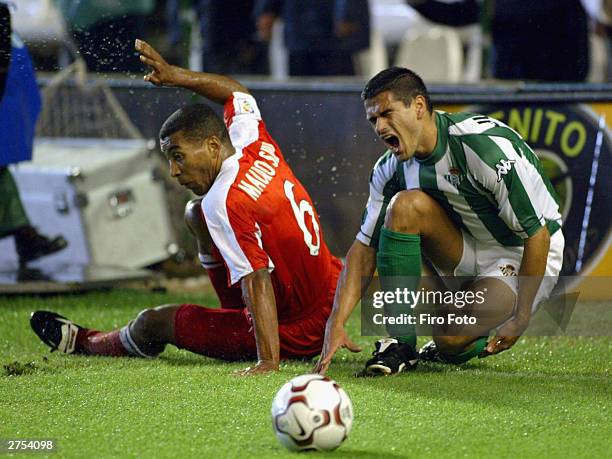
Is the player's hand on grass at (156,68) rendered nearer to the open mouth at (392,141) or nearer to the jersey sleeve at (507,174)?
the open mouth at (392,141)

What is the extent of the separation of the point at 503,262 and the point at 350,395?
1.05 m

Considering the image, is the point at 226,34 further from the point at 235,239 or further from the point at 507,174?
the point at 507,174

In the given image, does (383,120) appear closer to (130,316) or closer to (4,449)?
(4,449)

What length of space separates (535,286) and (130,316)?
2626 millimetres

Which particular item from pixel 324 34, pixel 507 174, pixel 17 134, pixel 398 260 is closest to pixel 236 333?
pixel 398 260

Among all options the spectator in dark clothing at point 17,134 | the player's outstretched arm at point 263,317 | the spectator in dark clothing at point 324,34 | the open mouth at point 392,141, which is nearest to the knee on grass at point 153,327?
the player's outstretched arm at point 263,317

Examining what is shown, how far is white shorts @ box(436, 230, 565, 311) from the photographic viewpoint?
5.16 m

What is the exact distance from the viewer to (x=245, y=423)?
164 inches

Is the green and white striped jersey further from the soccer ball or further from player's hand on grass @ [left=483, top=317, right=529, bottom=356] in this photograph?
the soccer ball

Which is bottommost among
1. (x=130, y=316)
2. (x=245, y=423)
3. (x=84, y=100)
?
(x=130, y=316)

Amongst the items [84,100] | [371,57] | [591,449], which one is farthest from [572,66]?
[591,449]

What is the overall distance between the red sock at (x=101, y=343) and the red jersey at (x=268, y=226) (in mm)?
796

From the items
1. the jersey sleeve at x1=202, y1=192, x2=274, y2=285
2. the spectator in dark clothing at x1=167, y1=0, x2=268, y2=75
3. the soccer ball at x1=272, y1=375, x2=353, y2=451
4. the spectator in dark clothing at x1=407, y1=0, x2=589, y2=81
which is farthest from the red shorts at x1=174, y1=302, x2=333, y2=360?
the spectator in dark clothing at x1=167, y1=0, x2=268, y2=75

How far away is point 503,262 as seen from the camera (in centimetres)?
518
